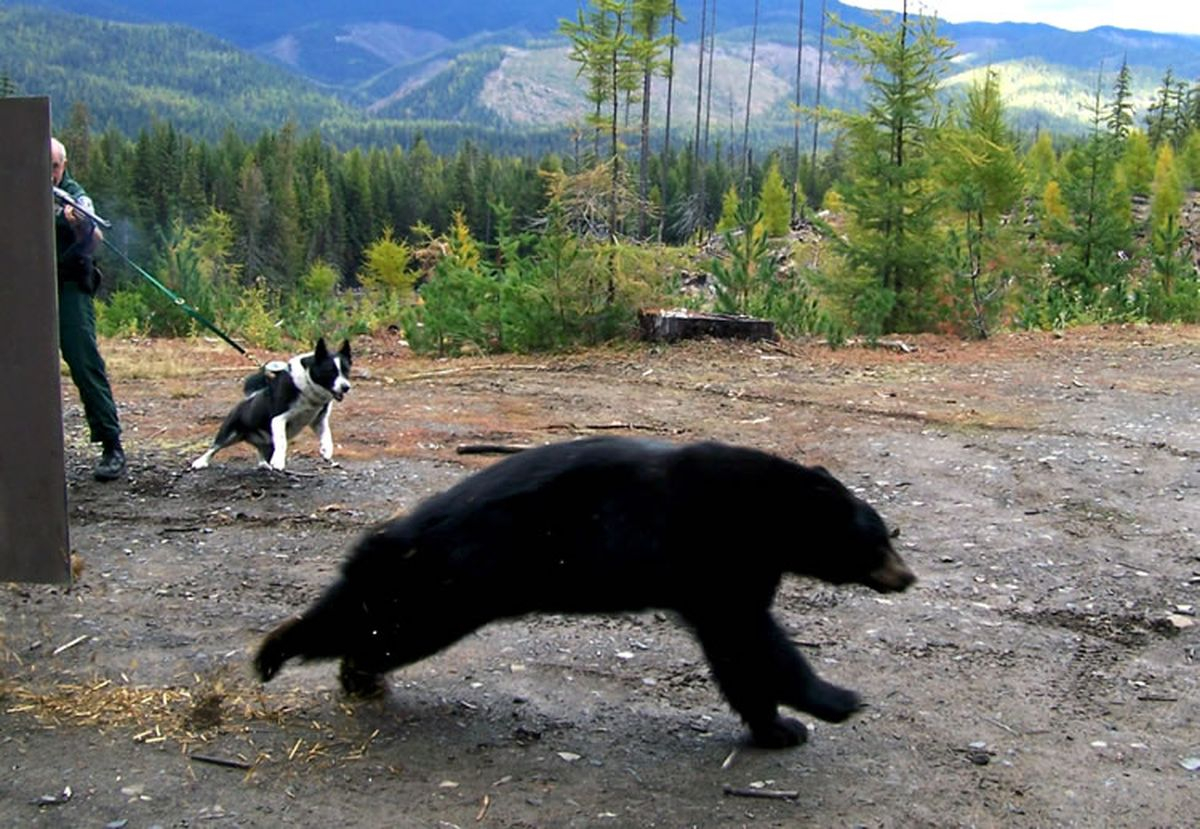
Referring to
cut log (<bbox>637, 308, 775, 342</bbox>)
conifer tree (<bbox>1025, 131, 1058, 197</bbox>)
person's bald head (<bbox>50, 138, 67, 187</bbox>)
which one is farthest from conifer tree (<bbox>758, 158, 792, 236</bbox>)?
person's bald head (<bbox>50, 138, 67, 187</bbox>)

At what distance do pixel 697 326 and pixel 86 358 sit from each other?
754 cm

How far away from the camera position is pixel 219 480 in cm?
762

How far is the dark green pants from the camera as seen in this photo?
6988 millimetres

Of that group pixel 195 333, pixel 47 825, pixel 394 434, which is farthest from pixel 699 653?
pixel 195 333

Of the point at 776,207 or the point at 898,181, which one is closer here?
the point at 898,181

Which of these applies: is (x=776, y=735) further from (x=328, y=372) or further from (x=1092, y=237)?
(x=1092, y=237)

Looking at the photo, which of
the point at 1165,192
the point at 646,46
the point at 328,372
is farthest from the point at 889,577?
the point at 1165,192

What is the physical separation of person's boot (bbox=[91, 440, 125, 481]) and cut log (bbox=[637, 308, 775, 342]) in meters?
7.07

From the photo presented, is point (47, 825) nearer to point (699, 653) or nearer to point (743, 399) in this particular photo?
point (699, 653)

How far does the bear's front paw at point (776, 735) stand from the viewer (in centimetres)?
397

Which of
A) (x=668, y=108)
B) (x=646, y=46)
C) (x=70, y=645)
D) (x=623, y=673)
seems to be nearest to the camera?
(x=623, y=673)

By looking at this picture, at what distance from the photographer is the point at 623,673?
462 centimetres

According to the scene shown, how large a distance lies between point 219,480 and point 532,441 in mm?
2247

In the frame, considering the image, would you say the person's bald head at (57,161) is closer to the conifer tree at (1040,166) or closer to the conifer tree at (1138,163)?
the conifer tree at (1040,166)
